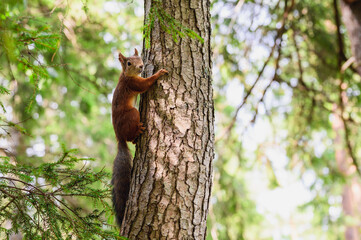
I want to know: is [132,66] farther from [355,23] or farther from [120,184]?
[355,23]

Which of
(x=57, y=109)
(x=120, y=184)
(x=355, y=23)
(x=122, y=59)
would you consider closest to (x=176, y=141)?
(x=120, y=184)

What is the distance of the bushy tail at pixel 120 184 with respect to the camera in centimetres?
212

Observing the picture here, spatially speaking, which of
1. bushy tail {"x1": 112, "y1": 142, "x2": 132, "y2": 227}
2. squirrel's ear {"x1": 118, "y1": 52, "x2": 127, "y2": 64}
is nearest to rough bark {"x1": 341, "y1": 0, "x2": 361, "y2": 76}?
squirrel's ear {"x1": 118, "y1": 52, "x2": 127, "y2": 64}

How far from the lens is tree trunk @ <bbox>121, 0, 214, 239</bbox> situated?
1.83 metres

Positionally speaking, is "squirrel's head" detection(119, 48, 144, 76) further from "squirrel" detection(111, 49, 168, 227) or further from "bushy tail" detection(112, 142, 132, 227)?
"bushy tail" detection(112, 142, 132, 227)

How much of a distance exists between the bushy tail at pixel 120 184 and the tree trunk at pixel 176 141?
18cm

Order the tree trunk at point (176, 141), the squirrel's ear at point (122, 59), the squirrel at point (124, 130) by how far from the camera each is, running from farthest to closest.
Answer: the squirrel's ear at point (122, 59)
the squirrel at point (124, 130)
the tree trunk at point (176, 141)

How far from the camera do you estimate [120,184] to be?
2.16 metres

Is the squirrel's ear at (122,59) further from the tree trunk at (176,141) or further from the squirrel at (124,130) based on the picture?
the tree trunk at (176,141)

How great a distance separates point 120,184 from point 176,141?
21.4 inches

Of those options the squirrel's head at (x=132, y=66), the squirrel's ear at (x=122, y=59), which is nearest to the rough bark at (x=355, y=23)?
the squirrel's head at (x=132, y=66)

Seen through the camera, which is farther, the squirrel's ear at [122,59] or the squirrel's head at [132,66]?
the squirrel's ear at [122,59]

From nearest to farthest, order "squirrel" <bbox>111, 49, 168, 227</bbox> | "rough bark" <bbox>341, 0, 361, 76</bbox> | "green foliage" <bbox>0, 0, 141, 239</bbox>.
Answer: "green foliage" <bbox>0, 0, 141, 239</bbox>, "squirrel" <bbox>111, 49, 168, 227</bbox>, "rough bark" <bbox>341, 0, 361, 76</bbox>

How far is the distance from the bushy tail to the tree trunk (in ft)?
0.59
